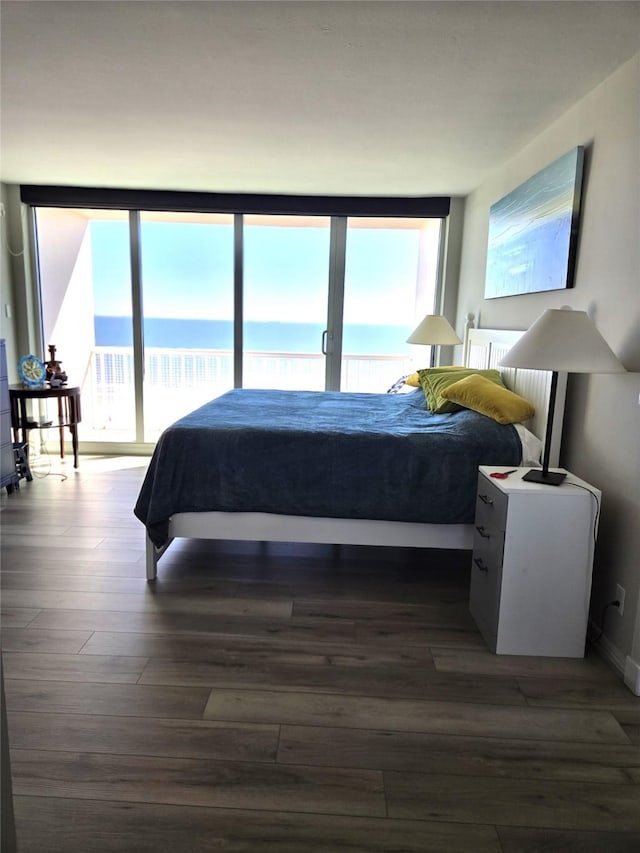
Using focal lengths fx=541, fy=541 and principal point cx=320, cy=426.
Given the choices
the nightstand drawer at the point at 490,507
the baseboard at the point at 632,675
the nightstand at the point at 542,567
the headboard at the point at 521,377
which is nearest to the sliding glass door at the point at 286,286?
the headboard at the point at 521,377

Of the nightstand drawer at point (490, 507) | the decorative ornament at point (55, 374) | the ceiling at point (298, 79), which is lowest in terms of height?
the nightstand drawer at point (490, 507)

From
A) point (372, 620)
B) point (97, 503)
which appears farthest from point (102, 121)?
point (372, 620)

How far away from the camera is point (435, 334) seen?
4.31m

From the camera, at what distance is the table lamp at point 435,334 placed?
4.30 meters

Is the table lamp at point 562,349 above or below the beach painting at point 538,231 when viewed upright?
below

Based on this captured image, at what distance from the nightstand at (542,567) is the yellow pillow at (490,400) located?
0.66 m

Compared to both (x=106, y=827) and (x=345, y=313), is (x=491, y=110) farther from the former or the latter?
(x=106, y=827)

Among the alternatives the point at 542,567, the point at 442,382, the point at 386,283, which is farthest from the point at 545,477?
the point at 386,283

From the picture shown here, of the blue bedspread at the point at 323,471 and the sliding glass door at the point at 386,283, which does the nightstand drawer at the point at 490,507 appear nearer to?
the blue bedspread at the point at 323,471

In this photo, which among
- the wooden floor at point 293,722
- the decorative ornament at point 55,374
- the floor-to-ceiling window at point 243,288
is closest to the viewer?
the wooden floor at point 293,722

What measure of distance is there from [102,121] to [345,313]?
2712 millimetres

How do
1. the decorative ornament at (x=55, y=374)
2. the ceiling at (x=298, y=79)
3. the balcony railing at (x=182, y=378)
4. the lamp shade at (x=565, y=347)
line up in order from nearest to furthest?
the ceiling at (x=298, y=79) < the lamp shade at (x=565, y=347) < the decorative ornament at (x=55, y=374) < the balcony railing at (x=182, y=378)

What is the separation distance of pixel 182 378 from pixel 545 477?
450 cm

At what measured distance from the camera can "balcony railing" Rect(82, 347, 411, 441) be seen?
5.54 meters
